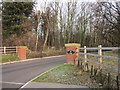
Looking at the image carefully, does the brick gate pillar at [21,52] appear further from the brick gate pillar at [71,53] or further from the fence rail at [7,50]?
the brick gate pillar at [71,53]

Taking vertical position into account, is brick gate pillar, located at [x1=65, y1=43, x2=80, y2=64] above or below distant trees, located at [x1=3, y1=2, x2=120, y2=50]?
below

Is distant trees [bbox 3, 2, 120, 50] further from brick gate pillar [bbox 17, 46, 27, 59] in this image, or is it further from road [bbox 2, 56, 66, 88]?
road [bbox 2, 56, 66, 88]

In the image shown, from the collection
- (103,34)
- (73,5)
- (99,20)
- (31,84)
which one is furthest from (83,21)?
(31,84)

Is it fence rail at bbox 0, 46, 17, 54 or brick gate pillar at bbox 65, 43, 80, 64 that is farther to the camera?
fence rail at bbox 0, 46, 17, 54

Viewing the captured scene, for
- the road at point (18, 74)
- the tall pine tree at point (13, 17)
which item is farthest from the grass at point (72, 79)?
the tall pine tree at point (13, 17)

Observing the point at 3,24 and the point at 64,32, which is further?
the point at 64,32

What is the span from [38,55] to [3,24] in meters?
7.73

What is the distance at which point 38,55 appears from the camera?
954 inches

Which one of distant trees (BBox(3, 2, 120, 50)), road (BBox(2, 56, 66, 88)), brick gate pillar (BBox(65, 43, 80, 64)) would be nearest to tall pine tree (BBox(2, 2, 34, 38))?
distant trees (BBox(3, 2, 120, 50))

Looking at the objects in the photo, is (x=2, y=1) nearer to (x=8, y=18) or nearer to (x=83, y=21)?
(x=8, y=18)

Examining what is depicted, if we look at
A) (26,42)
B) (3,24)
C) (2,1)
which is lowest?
(26,42)

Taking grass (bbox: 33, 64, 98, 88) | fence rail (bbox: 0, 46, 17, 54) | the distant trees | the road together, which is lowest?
the road

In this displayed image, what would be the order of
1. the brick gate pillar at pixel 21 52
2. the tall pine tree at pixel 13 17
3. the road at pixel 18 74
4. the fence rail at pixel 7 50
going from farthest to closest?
the tall pine tree at pixel 13 17 → the fence rail at pixel 7 50 → the brick gate pillar at pixel 21 52 → the road at pixel 18 74

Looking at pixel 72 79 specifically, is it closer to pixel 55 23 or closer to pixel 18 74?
pixel 18 74
